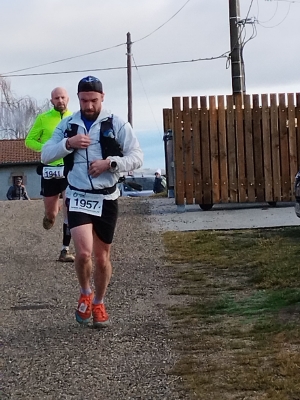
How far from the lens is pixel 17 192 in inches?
1150

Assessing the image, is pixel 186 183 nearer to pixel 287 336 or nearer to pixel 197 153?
pixel 197 153

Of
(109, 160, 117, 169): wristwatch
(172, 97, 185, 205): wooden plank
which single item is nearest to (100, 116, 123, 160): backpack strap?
(109, 160, 117, 169): wristwatch

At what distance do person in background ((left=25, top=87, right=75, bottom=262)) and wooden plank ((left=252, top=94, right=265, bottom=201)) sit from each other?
17.1 feet

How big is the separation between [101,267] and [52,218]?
3144 mm

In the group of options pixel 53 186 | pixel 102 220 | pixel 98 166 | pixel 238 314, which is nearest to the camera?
pixel 98 166

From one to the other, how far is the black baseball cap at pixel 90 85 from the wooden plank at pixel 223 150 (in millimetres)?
7924

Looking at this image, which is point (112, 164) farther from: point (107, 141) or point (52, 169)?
point (52, 169)

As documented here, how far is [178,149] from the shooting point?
14172mm

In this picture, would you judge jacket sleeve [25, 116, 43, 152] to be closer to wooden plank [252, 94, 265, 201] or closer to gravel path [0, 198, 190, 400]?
gravel path [0, 198, 190, 400]

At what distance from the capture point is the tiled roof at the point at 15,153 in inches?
2288

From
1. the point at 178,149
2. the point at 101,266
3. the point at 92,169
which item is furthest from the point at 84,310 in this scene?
the point at 178,149

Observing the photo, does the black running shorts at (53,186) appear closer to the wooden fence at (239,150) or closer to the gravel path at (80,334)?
the gravel path at (80,334)

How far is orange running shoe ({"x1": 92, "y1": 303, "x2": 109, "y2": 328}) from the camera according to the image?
645 centimetres

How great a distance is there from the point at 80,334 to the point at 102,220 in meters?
0.83
